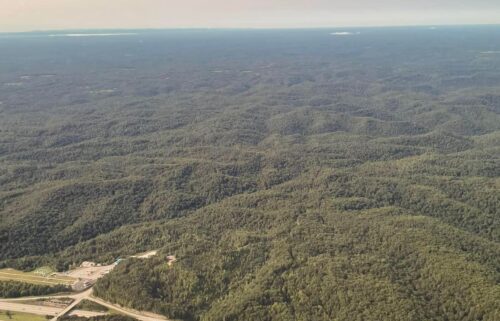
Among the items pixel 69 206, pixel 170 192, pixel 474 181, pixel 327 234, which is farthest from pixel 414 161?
pixel 69 206

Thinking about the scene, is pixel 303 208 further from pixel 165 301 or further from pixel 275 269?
pixel 165 301

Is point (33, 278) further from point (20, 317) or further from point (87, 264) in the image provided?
point (20, 317)

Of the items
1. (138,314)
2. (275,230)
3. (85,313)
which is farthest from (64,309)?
(275,230)

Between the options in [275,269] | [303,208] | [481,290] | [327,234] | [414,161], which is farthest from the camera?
[414,161]

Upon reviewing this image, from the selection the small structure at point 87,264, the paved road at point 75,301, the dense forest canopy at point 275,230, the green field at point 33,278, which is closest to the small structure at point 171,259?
the dense forest canopy at point 275,230

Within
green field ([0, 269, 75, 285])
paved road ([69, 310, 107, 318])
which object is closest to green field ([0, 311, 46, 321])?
paved road ([69, 310, 107, 318])

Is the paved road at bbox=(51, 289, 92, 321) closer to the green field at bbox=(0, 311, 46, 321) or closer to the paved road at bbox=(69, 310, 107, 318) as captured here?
the paved road at bbox=(69, 310, 107, 318)

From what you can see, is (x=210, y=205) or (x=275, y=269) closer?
(x=275, y=269)
